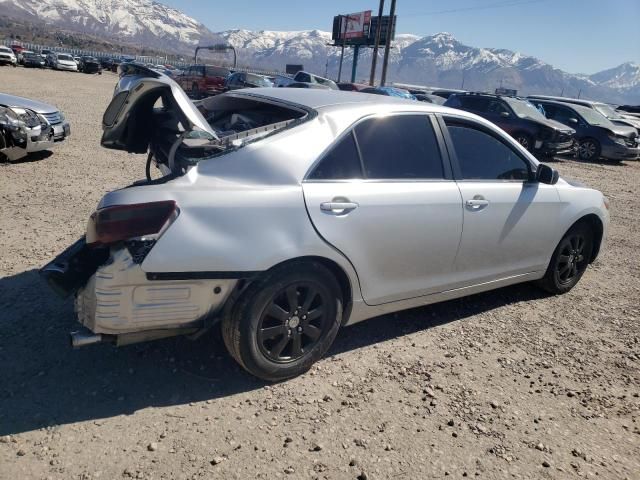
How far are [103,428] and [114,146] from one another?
189cm

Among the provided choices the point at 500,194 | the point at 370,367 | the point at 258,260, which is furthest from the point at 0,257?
the point at 500,194

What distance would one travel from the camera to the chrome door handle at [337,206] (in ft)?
9.81

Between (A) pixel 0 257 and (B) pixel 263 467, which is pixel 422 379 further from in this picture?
(A) pixel 0 257

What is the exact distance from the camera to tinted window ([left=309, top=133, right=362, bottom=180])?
308cm

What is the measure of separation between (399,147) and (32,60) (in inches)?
2025

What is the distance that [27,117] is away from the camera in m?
7.93

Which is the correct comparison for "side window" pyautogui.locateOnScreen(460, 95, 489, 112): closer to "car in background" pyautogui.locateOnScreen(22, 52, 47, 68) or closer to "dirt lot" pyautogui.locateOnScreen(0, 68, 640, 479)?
"dirt lot" pyautogui.locateOnScreen(0, 68, 640, 479)

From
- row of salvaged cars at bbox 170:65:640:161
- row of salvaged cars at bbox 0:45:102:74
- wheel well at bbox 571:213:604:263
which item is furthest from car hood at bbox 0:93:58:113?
row of salvaged cars at bbox 0:45:102:74

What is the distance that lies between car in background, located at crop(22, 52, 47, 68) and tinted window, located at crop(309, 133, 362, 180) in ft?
168

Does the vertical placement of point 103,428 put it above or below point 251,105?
below

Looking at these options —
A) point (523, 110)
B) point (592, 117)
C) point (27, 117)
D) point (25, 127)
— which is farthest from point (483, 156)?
point (592, 117)

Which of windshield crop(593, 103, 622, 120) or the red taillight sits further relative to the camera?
windshield crop(593, 103, 622, 120)

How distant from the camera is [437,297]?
3775 mm

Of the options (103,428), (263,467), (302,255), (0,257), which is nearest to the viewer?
(263,467)
